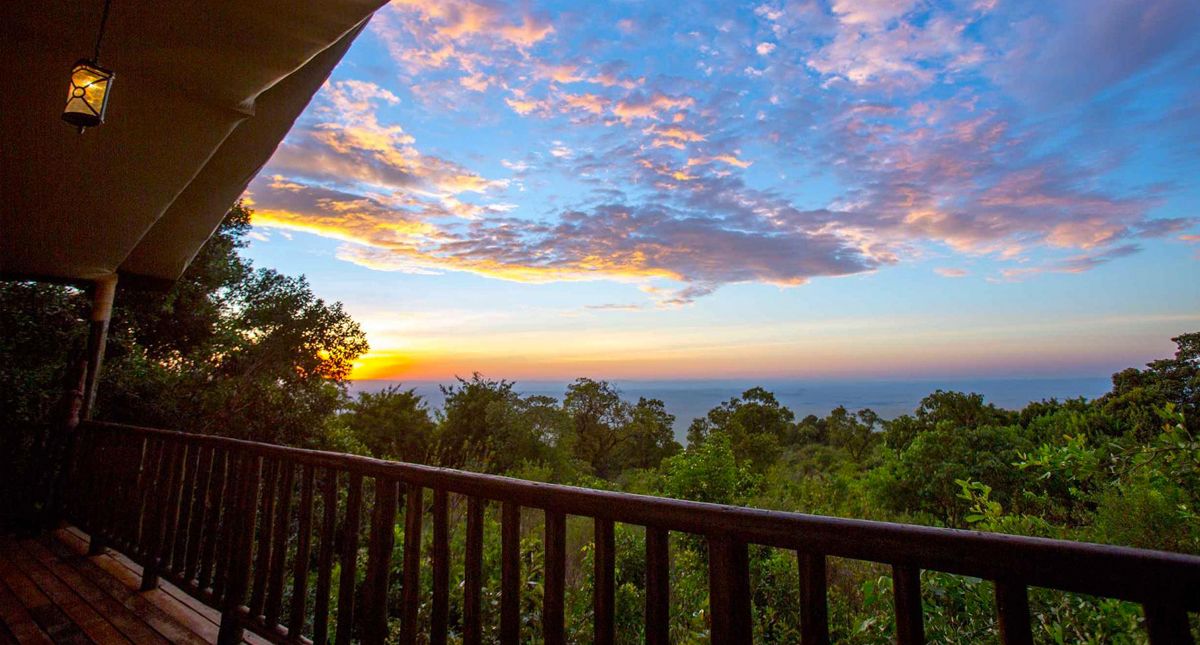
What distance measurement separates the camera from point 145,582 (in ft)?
9.07

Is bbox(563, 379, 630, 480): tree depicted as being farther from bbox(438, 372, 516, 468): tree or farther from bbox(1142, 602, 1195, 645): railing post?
bbox(1142, 602, 1195, 645): railing post

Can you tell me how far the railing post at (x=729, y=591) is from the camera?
3.44 ft

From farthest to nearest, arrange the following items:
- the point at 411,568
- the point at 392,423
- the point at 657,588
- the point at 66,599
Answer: the point at 392,423
the point at 66,599
the point at 411,568
the point at 657,588

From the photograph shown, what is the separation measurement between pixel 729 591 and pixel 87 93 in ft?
7.79

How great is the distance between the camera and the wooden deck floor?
2289 millimetres

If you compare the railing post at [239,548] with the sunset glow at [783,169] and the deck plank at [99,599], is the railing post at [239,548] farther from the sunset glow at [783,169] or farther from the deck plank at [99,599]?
the sunset glow at [783,169]

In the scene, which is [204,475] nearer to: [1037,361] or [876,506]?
[876,506]

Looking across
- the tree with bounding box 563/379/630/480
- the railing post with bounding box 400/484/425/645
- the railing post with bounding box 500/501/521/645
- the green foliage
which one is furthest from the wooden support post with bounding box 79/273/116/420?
the tree with bounding box 563/379/630/480

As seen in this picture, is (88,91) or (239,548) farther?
(239,548)

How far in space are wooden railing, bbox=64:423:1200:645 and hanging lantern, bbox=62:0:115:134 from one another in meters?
1.33

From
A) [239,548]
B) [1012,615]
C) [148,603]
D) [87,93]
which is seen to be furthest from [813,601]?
[148,603]

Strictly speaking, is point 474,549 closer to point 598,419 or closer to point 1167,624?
point 1167,624

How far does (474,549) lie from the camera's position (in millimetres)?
1528

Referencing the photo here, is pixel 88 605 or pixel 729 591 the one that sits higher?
pixel 729 591
